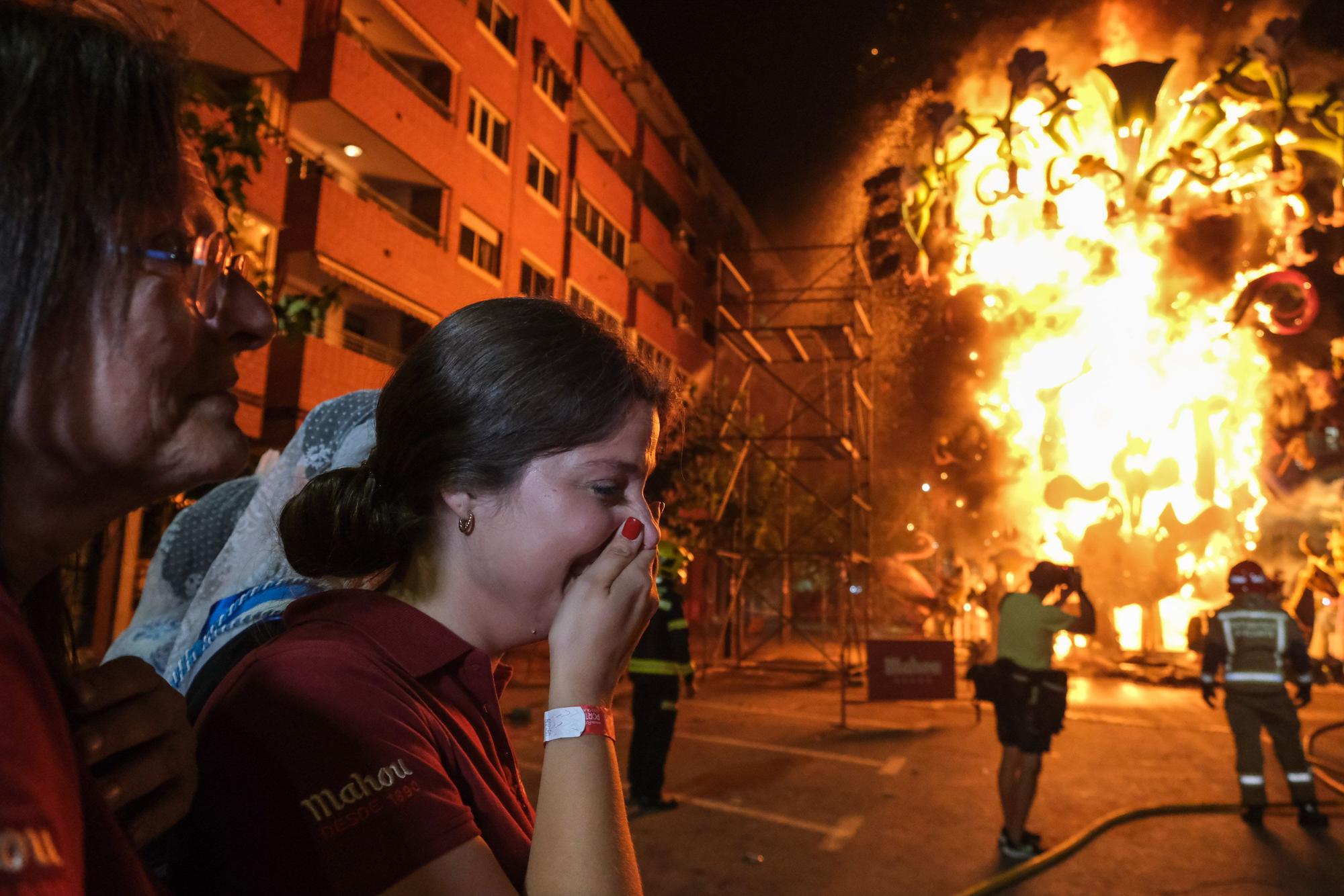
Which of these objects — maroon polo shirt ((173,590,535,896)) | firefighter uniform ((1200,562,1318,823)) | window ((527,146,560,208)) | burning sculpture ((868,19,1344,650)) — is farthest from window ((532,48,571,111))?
maroon polo shirt ((173,590,535,896))

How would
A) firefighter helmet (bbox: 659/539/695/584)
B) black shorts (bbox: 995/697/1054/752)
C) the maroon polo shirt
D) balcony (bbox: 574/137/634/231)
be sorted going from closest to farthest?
the maroon polo shirt
black shorts (bbox: 995/697/1054/752)
firefighter helmet (bbox: 659/539/695/584)
balcony (bbox: 574/137/634/231)

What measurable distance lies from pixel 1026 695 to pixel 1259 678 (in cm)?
271

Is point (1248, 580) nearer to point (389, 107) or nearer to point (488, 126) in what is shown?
point (389, 107)

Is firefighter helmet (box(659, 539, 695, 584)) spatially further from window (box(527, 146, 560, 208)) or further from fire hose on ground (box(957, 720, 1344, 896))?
window (box(527, 146, 560, 208))

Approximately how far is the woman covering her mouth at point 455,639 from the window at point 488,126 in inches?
741

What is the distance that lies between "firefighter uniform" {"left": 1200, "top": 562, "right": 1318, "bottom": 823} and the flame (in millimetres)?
12907

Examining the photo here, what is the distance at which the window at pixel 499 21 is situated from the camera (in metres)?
19.7

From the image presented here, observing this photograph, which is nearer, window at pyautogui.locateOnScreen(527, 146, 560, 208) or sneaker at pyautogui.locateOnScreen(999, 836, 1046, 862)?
sneaker at pyautogui.locateOnScreen(999, 836, 1046, 862)

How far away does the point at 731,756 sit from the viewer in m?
9.88

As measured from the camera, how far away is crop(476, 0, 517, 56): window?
19.7 m

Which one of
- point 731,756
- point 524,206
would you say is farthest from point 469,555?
point 524,206

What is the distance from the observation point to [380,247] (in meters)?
15.6

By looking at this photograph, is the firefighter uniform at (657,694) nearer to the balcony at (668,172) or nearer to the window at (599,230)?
the window at (599,230)

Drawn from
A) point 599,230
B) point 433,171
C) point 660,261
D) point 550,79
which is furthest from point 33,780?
point 660,261
